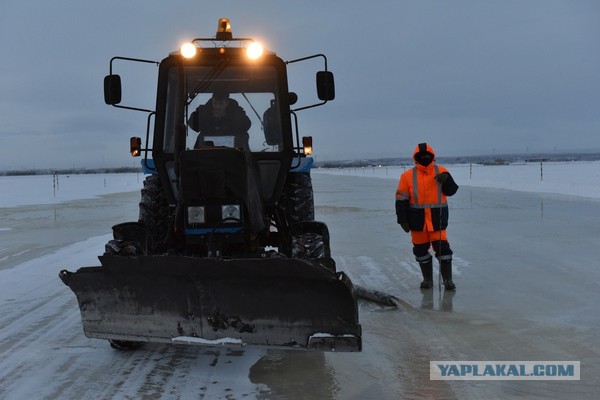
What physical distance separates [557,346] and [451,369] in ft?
3.29

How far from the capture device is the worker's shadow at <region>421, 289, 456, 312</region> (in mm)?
5535

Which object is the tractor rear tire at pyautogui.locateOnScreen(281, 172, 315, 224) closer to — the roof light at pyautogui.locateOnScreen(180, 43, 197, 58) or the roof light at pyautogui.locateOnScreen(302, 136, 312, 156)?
the roof light at pyautogui.locateOnScreen(302, 136, 312, 156)

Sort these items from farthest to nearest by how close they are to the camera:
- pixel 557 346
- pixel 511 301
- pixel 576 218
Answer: pixel 576 218
pixel 511 301
pixel 557 346

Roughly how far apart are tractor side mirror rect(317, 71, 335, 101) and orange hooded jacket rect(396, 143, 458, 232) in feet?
4.74

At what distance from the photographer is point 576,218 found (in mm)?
12719

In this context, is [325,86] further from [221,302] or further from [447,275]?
[221,302]

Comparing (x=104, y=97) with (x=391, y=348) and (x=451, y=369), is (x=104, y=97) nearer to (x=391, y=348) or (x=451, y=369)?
(x=391, y=348)

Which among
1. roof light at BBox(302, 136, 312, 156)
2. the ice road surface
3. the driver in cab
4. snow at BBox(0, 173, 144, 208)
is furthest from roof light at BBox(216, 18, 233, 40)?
snow at BBox(0, 173, 144, 208)

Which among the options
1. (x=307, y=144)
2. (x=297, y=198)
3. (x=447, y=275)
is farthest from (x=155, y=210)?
(x=447, y=275)

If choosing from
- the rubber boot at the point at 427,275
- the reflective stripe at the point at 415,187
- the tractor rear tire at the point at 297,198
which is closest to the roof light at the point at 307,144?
the tractor rear tire at the point at 297,198

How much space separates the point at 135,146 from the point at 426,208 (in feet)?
10.5

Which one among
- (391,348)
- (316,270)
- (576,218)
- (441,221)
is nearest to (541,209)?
(576,218)

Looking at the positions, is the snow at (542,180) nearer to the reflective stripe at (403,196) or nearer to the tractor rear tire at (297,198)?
the reflective stripe at (403,196)

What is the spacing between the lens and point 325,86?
554 centimetres
